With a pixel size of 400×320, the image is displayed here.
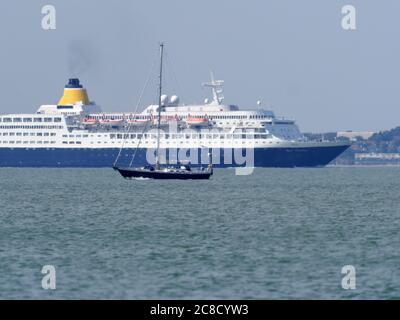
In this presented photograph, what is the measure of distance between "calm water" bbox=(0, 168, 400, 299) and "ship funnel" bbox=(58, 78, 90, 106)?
3228 inches

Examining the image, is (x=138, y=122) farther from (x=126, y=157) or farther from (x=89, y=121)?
(x=126, y=157)

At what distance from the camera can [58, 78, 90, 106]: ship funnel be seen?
14038 centimetres

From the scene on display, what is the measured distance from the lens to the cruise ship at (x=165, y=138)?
4845 inches

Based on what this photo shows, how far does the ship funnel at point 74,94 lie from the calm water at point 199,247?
82.0 metres

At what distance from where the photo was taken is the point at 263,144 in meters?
123

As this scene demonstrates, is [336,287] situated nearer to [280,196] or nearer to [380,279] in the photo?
[380,279]

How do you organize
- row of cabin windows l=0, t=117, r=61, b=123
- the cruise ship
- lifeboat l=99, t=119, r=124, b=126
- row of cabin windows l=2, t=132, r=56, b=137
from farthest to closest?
lifeboat l=99, t=119, r=124, b=126 → row of cabin windows l=0, t=117, r=61, b=123 → row of cabin windows l=2, t=132, r=56, b=137 → the cruise ship

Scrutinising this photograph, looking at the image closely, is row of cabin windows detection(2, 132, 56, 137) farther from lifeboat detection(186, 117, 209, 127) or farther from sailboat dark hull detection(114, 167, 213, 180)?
sailboat dark hull detection(114, 167, 213, 180)

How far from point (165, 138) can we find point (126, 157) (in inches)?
179

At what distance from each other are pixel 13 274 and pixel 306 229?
45.8 ft

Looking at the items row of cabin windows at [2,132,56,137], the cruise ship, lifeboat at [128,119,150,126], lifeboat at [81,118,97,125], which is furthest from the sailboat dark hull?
lifeboat at [81,118,97,125]
